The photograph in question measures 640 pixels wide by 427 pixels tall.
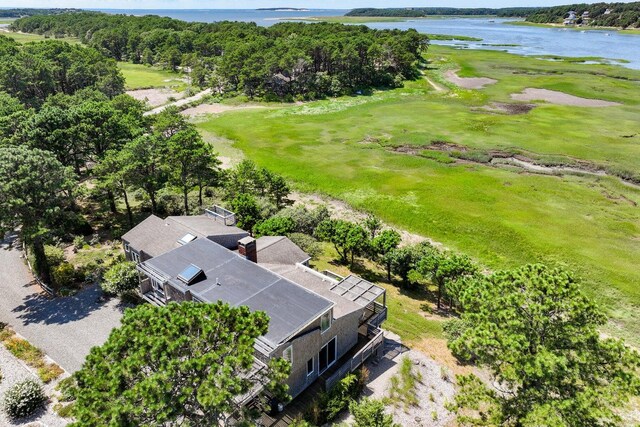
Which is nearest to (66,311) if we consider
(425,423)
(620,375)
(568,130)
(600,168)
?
(425,423)

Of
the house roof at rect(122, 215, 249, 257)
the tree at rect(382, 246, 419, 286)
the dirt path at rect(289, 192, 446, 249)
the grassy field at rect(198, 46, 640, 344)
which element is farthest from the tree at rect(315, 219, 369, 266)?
the grassy field at rect(198, 46, 640, 344)

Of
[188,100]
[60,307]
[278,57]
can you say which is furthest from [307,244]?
[278,57]

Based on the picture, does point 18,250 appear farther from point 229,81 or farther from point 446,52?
point 446,52

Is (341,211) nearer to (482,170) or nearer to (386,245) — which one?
(386,245)

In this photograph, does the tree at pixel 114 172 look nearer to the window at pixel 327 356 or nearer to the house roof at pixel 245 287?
the house roof at pixel 245 287

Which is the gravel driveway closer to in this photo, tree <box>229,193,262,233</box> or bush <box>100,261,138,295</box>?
bush <box>100,261,138,295</box>
